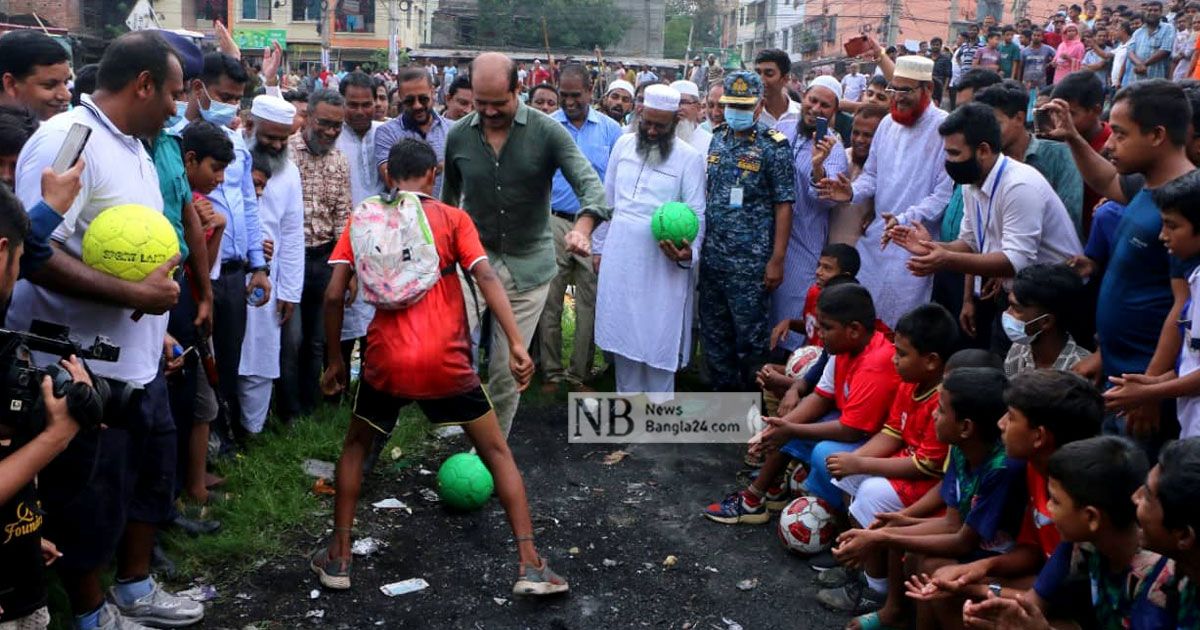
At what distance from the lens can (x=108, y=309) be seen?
144 inches

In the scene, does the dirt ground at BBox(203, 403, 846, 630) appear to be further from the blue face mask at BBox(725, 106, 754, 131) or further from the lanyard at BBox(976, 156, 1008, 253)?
the blue face mask at BBox(725, 106, 754, 131)

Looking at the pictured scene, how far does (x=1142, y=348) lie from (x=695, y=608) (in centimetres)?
206

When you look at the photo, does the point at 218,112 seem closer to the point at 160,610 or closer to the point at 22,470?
the point at 160,610

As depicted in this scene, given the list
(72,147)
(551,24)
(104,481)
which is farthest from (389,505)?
(551,24)

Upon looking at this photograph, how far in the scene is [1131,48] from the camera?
47.8 feet

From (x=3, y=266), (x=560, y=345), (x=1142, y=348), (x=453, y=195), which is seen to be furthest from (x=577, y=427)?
(x=3, y=266)

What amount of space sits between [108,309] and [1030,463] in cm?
323

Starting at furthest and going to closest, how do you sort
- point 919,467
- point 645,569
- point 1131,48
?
point 1131,48 → point 645,569 → point 919,467

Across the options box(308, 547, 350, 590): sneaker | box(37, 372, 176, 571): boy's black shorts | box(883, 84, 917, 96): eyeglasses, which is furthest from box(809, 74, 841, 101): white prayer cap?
box(37, 372, 176, 571): boy's black shorts

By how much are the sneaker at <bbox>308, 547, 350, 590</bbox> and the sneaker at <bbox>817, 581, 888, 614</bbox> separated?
2041 mm

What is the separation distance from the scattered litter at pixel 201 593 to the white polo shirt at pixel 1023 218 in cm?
389

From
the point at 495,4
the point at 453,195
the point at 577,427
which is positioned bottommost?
the point at 577,427

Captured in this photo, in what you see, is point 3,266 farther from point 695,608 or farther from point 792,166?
point 792,166

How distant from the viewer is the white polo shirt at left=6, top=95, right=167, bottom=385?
349 cm
